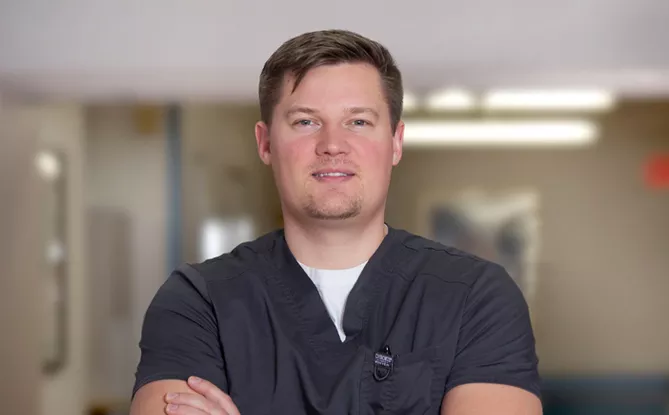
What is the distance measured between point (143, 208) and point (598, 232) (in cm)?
250

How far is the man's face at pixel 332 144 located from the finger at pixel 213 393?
11.9 inches

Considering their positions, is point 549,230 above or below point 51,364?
above

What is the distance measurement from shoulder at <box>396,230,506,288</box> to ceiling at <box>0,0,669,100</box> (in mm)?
1350

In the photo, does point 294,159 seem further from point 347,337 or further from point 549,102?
point 549,102

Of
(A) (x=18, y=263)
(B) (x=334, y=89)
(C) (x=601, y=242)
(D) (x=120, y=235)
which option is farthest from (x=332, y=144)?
(C) (x=601, y=242)

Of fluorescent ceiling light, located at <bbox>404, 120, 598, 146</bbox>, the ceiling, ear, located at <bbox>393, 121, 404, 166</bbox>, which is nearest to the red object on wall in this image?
fluorescent ceiling light, located at <bbox>404, 120, 598, 146</bbox>

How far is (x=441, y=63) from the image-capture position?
279 centimetres

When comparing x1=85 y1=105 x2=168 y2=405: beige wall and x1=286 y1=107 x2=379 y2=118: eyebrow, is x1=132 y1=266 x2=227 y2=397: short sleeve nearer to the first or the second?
x1=286 y1=107 x2=379 y2=118: eyebrow

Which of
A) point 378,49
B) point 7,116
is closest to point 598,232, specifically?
point 7,116

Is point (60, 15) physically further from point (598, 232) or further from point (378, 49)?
point (598, 232)

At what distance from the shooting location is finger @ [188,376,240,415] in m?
1.33

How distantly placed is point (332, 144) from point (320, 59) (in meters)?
0.15

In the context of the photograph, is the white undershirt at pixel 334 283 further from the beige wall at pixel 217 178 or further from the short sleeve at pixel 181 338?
the beige wall at pixel 217 178

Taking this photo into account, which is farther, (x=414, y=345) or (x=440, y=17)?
(x=440, y=17)
